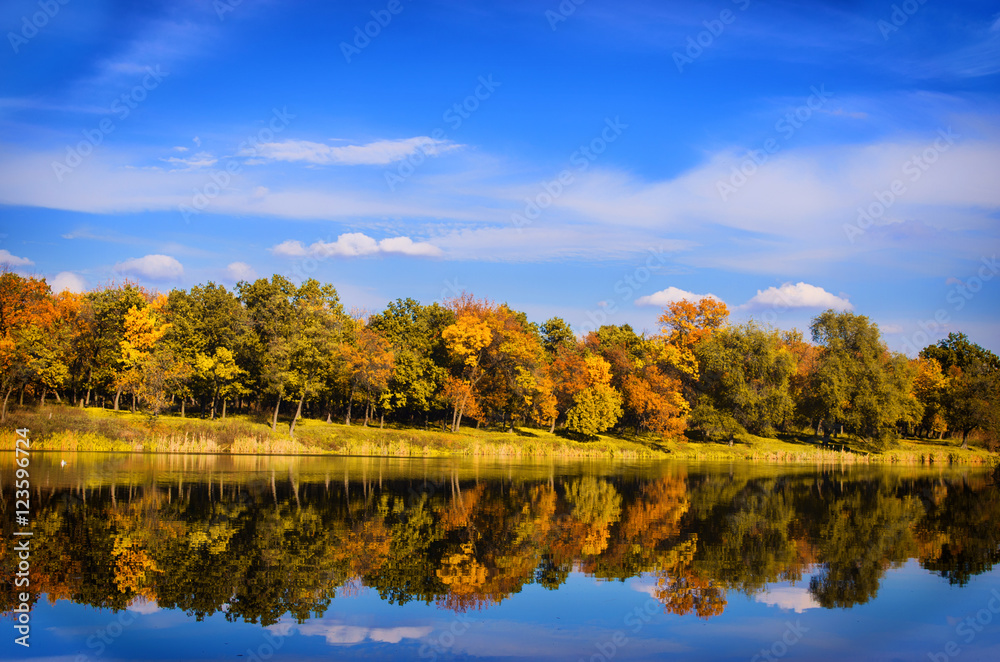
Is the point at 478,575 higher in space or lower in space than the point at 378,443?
higher

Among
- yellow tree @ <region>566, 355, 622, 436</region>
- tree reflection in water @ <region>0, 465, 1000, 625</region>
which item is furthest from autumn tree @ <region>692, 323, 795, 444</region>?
tree reflection in water @ <region>0, 465, 1000, 625</region>

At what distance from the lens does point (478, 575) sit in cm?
2056

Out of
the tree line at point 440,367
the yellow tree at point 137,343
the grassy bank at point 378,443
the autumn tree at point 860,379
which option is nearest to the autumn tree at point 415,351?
the tree line at point 440,367

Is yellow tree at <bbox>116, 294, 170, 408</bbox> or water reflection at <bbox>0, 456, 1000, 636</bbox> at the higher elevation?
yellow tree at <bbox>116, 294, 170, 408</bbox>

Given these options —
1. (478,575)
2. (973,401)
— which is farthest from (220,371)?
(973,401)

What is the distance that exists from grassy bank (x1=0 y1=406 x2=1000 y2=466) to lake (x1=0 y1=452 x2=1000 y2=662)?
1555 cm

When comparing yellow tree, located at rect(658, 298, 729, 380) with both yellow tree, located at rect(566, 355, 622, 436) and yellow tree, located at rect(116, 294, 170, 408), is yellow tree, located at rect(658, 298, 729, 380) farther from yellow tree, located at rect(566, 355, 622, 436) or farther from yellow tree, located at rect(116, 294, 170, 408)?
yellow tree, located at rect(116, 294, 170, 408)

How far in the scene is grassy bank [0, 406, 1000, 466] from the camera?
54281 mm

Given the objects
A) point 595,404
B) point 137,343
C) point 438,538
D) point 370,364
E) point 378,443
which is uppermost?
point 137,343

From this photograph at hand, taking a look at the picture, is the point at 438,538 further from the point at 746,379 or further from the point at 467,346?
the point at 746,379

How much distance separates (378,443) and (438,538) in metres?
44.6

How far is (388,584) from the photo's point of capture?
19344 millimetres

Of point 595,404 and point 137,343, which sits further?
point 595,404

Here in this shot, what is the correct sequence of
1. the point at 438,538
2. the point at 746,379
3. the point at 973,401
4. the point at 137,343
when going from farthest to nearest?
the point at 973,401, the point at 746,379, the point at 137,343, the point at 438,538
